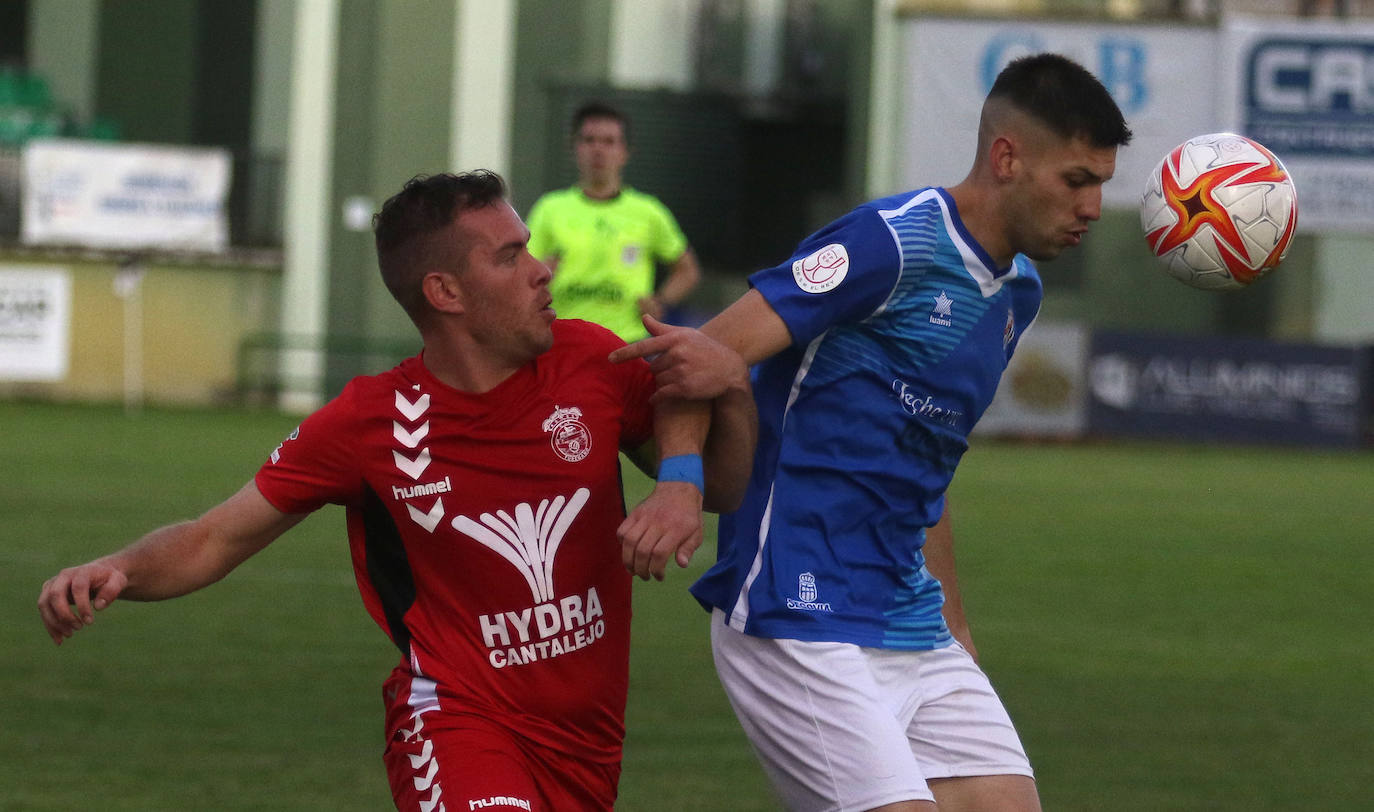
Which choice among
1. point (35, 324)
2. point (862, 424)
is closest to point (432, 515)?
point (862, 424)

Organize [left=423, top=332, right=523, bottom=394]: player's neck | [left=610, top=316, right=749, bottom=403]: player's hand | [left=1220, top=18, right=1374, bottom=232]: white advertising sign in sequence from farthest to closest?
1. [left=1220, top=18, right=1374, bottom=232]: white advertising sign
2. [left=423, top=332, right=523, bottom=394]: player's neck
3. [left=610, top=316, right=749, bottom=403]: player's hand

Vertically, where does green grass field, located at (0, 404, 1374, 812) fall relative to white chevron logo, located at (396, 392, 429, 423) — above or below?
below

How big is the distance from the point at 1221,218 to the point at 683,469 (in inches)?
63.9

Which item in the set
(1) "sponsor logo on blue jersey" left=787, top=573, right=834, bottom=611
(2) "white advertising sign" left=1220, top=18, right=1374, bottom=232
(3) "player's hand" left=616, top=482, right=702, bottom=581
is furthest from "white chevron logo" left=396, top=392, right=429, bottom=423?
(2) "white advertising sign" left=1220, top=18, right=1374, bottom=232

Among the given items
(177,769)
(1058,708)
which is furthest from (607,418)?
(1058,708)

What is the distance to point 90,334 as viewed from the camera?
25219 millimetres

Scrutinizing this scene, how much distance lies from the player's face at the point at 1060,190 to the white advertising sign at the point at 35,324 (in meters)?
22.2

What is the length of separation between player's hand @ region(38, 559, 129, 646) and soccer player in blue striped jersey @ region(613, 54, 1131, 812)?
1.04 m

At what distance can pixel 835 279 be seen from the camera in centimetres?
389

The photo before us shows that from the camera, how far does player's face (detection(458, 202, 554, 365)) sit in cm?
401

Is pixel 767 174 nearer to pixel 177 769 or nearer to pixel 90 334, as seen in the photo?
pixel 90 334

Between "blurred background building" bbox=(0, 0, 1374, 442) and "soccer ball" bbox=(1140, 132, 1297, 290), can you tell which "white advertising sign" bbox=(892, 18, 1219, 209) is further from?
"soccer ball" bbox=(1140, 132, 1297, 290)

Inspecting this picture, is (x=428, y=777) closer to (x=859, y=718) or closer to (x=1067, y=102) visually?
(x=859, y=718)

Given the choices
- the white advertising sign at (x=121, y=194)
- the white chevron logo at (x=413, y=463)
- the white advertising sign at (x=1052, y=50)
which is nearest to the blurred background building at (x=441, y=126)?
the white advertising sign at (x=1052, y=50)
